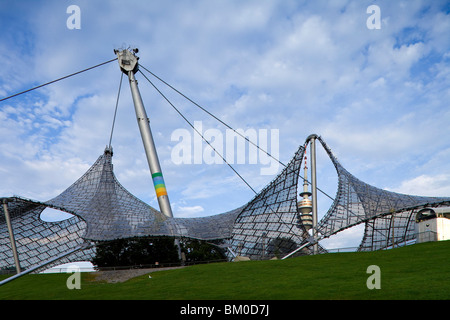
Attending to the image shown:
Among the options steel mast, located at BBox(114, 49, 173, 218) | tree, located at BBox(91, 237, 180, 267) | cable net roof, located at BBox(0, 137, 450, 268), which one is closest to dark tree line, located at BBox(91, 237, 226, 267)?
tree, located at BBox(91, 237, 180, 267)

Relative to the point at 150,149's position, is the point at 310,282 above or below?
below

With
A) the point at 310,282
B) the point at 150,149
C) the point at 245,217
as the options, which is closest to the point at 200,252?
the point at 245,217

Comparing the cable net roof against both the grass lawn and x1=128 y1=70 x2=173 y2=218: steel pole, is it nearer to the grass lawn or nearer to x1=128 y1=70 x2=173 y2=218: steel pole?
x1=128 y1=70 x2=173 y2=218: steel pole

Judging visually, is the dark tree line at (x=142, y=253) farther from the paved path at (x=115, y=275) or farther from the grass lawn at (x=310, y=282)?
the grass lawn at (x=310, y=282)

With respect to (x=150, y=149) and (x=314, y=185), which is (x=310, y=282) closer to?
(x=314, y=185)

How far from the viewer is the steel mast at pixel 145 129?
221 ft

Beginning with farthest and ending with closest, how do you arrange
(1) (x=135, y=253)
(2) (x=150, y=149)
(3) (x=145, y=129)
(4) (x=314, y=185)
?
1. (3) (x=145, y=129)
2. (2) (x=150, y=149)
3. (1) (x=135, y=253)
4. (4) (x=314, y=185)

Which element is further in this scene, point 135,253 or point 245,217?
point 135,253

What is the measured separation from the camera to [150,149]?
237 ft

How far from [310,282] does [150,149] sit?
53.4m

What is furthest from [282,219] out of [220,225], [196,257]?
[196,257]

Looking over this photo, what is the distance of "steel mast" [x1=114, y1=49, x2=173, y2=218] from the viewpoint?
221ft

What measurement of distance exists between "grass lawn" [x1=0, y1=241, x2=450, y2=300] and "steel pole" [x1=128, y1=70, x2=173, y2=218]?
32.5 metres
